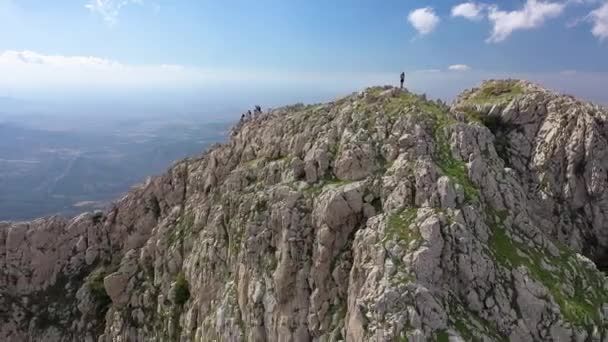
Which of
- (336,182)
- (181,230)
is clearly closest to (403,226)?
(336,182)

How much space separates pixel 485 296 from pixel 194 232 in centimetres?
3035

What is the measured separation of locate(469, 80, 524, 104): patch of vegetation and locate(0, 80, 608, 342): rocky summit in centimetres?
31

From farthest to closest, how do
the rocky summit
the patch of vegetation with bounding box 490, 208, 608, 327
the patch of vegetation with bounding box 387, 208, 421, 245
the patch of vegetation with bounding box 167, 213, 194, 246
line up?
the patch of vegetation with bounding box 167, 213, 194, 246
the patch of vegetation with bounding box 387, 208, 421, 245
the rocky summit
the patch of vegetation with bounding box 490, 208, 608, 327

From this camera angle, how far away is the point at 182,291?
1789 inches

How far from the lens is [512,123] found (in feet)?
162

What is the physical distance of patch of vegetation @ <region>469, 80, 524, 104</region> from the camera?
174 feet

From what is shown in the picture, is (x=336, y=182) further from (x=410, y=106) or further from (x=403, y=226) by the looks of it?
(x=410, y=106)

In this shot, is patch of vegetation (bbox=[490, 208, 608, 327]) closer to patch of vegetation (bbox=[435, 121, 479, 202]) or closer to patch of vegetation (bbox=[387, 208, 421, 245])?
patch of vegetation (bbox=[435, 121, 479, 202])

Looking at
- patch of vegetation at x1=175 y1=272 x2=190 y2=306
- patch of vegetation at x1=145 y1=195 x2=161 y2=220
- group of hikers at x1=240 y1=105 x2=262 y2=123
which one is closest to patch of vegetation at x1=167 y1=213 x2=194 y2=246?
patch of vegetation at x1=175 y1=272 x2=190 y2=306

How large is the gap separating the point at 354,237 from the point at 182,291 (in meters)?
20.5

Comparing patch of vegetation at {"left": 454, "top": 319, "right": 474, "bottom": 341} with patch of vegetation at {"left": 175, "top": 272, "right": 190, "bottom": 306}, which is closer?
patch of vegetation at {"left": 454, "top": 319, "right": 474, "bottom": 341}

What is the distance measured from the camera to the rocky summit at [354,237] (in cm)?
2812

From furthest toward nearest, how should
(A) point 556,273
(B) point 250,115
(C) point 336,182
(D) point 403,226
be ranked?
1. (B) point 250,115
2. (C) point 336,182
3. (D) point 403,226
4. (A) point 556,273

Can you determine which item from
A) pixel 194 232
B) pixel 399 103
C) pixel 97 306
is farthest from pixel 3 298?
pixel 399 103
